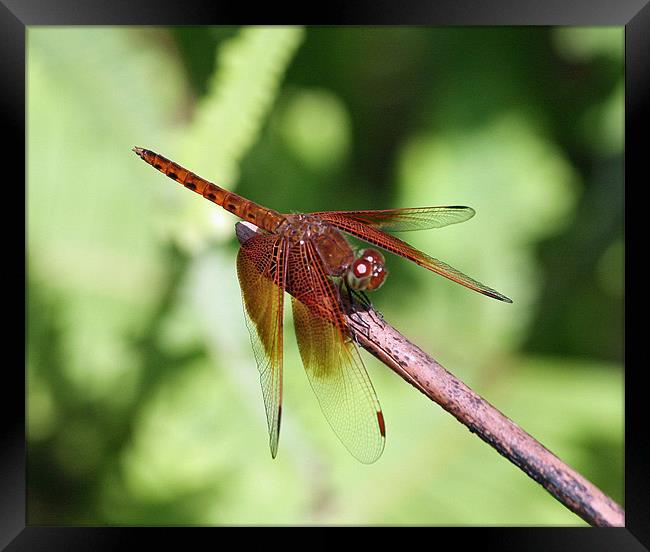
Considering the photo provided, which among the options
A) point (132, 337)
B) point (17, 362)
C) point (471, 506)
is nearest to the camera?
point (17, 362)

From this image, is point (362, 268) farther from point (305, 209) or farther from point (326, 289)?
point (305, 209)

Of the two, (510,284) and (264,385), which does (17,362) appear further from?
(510,284)

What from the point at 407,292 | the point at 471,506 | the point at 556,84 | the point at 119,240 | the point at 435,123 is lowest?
the point at 471,506

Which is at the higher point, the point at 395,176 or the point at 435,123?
the point at 435,123

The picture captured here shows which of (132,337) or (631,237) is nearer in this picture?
(631,237)
